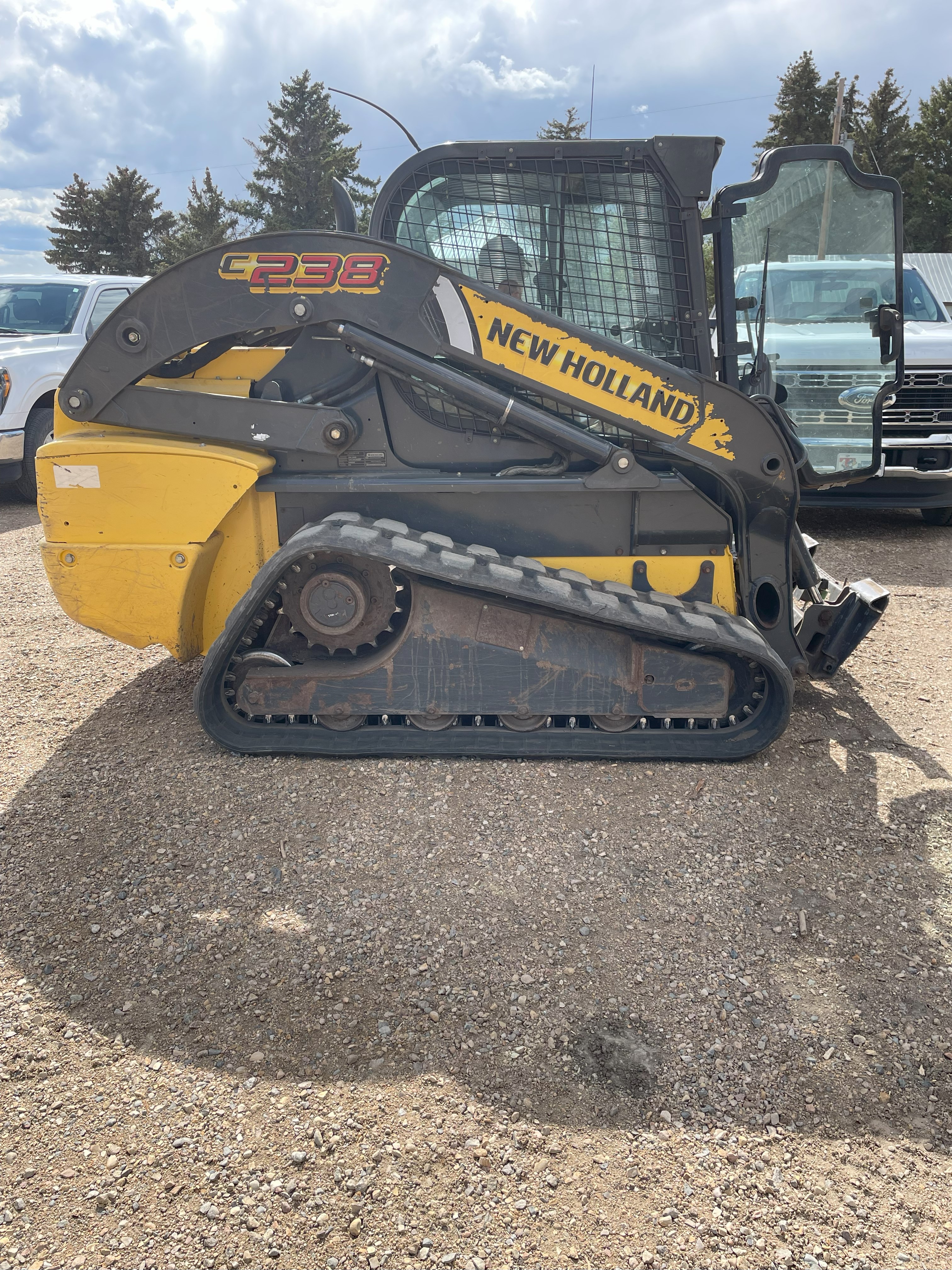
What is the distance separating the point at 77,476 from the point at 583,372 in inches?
83.7

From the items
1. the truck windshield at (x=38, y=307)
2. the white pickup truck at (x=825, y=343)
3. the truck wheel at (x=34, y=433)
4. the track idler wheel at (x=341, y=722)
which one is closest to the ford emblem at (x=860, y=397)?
the white pickup truck at (x=825, y=343)

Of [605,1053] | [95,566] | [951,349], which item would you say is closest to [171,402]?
[95,566]

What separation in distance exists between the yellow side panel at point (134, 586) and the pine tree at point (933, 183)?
138 feet

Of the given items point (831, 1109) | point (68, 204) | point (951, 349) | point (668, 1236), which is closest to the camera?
point (668, 1236)

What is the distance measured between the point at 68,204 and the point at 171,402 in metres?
42.3

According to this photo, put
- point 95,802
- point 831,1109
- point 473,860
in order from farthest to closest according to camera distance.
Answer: point 95,802 < point 473,860 < point 831,1109

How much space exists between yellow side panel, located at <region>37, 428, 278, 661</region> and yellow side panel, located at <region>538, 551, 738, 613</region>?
52.7 inches

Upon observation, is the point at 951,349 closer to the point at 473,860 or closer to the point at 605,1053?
the point at 473,860

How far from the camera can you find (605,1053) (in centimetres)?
229

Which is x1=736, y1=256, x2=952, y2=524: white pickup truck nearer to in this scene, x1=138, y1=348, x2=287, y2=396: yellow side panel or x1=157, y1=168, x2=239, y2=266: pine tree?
x1=138, y1=348, x2=287, y2=396: yellow side panel

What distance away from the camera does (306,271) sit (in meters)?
3.50

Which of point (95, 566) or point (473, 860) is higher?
point (95, 566)

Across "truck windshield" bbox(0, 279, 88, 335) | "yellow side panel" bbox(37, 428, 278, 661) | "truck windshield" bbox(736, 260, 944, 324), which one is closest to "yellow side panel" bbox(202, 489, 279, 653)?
"yellow side panel" bbox(37, 428, 278, 661)

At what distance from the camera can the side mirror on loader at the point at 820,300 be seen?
4117mm
